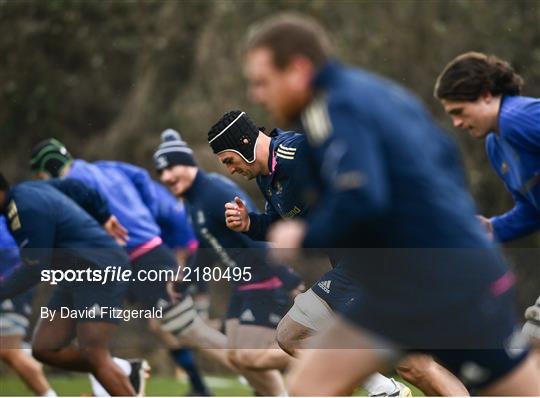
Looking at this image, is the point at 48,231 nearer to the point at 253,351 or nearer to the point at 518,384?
the point at 253,351

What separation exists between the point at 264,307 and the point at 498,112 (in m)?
3.16

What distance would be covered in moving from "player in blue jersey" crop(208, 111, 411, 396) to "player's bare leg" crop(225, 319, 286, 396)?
1.63 m

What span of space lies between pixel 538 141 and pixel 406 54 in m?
10.1

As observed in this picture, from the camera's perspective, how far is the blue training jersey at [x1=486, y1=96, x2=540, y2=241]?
6.89 meters

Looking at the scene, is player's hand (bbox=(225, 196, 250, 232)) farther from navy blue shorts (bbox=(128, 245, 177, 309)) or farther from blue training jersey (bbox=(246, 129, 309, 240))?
navy blue shorts (bbox=(128, 245, 177, 309))

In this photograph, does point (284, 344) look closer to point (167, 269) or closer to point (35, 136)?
point (167, 269)

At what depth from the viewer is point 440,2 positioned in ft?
55.6

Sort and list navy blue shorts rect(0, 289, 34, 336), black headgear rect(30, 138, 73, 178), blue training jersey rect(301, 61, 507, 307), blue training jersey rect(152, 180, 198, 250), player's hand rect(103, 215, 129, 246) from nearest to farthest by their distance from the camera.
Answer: blue training jersey rect(301, 61, 507, 307), player's hand rect(103, 215, 129, 246), navy blue shorts rect(0, 289, 34, 336), black headgear rect(30, 138, 73, 178), blue training jersey rect(152, 180, 198, 250)

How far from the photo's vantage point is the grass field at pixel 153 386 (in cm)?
1290

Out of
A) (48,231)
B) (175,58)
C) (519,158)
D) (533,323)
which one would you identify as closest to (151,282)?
(48,231)

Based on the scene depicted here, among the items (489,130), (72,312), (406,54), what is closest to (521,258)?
(406,54)

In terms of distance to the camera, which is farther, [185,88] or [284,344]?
[185,88]

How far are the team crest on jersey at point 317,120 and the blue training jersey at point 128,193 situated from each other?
7.01 m

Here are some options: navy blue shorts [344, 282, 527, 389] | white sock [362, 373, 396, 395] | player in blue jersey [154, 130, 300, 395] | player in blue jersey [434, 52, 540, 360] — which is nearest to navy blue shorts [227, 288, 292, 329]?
player in blue jersey [154, 130, 300, 395]
